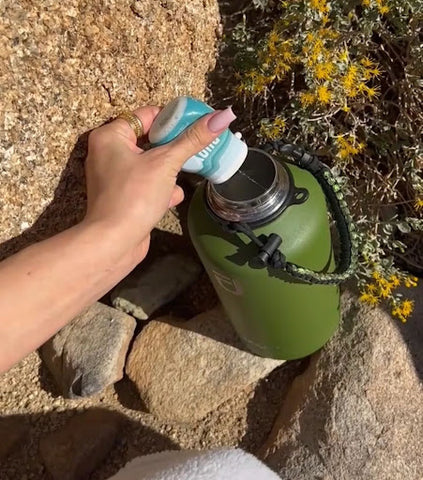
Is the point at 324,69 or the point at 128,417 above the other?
the point at 324,69

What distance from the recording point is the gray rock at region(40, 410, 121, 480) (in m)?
2.17

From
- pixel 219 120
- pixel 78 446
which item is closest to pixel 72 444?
pixel 78 446

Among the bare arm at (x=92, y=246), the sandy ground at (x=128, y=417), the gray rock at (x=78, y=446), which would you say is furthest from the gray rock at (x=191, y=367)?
the bare arm at (x=92, y=246)

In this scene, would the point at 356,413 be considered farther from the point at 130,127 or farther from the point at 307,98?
the point at 130,127

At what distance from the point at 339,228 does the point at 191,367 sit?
2.29 feet

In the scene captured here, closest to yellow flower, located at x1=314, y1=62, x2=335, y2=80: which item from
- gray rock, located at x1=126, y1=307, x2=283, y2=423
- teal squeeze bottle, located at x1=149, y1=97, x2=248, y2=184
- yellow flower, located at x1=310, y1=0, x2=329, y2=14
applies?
yellow flower, located at x1=310, y1=0, x2=329, y2=14

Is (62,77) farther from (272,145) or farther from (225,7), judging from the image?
(225,7)

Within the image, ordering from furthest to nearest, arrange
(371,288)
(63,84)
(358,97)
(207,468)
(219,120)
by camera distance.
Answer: (358,97)
(371,288)
(63,84)
(207,468)
(219,120)

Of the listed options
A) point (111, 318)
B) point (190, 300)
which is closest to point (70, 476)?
point (111, 318)

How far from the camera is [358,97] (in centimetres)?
216

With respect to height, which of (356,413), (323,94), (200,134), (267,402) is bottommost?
(267,402)

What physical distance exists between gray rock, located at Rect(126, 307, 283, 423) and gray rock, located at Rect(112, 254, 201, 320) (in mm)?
96

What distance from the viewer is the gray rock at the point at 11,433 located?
2223 mm

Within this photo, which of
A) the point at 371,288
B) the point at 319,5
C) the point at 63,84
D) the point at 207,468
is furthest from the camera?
the point at 371,288
